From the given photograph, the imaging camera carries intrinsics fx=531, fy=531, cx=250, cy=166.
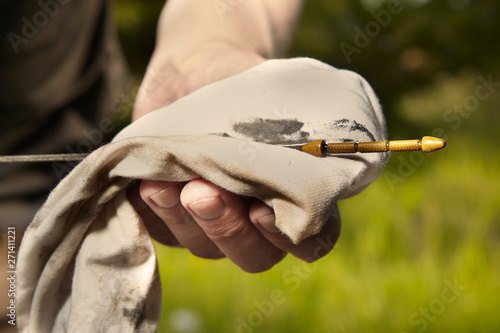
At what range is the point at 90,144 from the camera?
4.50 feet

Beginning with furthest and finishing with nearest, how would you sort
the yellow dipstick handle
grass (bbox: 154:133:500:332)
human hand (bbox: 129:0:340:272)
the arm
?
1. grass (bbox: 154:133:500:332)
2. the arm
3. human hand (bbox: 129:0:340:272)
4. the yellow dipstick handle

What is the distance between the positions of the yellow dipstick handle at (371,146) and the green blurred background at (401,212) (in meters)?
1.20

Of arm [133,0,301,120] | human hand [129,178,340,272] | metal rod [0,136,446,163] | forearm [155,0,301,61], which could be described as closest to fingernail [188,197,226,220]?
human hand [129,178,340,272]

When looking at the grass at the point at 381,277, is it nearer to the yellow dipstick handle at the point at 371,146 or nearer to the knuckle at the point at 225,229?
the knuckle at the point at 225,229

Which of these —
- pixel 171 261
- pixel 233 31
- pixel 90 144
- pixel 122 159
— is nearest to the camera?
pixel 122 159

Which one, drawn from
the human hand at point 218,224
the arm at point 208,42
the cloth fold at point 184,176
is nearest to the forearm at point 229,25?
the arm at point 208,42

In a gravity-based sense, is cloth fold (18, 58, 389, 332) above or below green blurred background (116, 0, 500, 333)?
above

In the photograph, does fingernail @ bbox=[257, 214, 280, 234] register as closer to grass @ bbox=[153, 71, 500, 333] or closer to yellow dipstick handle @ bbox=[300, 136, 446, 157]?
yellow dipstick handle @ bbox=[300, 136, 446, 157]

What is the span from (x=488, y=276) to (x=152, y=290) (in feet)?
4.92

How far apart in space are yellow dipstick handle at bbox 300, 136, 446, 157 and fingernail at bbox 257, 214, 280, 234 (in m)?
0.10

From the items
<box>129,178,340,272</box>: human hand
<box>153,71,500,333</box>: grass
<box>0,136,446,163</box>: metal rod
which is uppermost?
<box>0,136,446,163</box>: metal rod

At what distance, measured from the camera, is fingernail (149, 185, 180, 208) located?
2.43 ft

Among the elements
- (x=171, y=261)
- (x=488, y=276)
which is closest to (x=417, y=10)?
(x=488, y=276)

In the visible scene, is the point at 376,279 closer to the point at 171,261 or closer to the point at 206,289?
the point at 206,289
